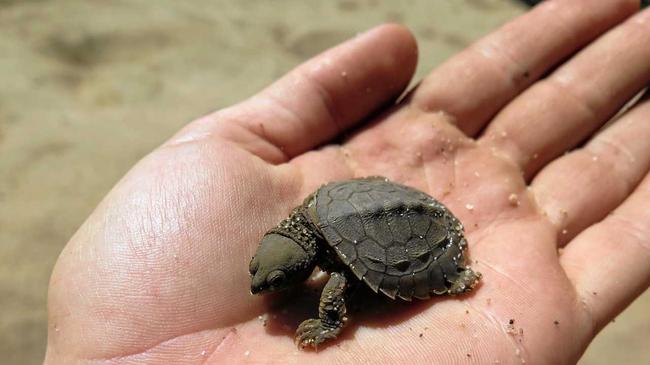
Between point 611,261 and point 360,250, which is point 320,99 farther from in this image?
point 611,261

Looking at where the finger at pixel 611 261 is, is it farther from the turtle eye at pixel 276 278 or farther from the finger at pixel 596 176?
the turtle eye at pixel 276 278

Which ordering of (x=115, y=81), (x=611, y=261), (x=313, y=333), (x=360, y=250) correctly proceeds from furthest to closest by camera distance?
(x=115, y=81), (x=611, y=261), (x=360, y=250), (x=313, y=333)

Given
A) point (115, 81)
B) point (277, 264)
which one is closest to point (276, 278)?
point (277, 264)

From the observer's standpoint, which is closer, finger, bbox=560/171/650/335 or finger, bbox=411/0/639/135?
finger, bbox=560/171/650/335

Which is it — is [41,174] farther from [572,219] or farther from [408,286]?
[572,219]

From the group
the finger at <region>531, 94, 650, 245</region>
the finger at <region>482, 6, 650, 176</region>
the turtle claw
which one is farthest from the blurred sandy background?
the turtle claw

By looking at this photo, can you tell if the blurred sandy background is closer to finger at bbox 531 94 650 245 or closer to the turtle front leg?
finger at bbox 531 94 650 245

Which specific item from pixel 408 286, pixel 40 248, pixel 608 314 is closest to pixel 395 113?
pixel 408 286
